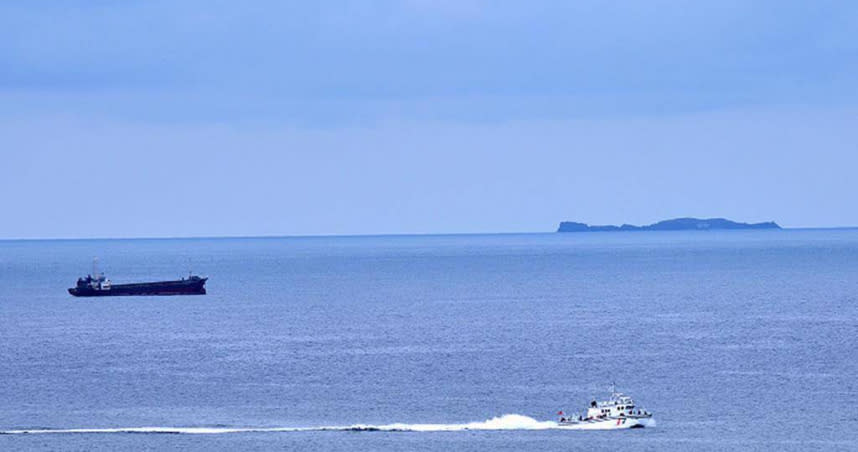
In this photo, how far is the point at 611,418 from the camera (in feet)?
317

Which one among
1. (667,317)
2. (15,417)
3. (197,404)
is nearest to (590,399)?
(197,404)

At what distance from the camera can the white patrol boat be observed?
3757 inches

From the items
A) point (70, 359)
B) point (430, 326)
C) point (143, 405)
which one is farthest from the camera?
point (430, 326)

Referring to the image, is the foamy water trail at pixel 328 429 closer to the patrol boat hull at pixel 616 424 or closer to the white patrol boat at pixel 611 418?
the patrol boat hull at pixel 616 424

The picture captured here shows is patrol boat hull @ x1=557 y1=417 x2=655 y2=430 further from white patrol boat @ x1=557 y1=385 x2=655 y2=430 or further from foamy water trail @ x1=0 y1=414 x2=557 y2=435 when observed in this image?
foamy water trail @ x1=0 y1=414 x2=557 y2=435

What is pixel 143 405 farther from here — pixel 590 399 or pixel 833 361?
pixel 833 361

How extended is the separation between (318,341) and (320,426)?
58553mm

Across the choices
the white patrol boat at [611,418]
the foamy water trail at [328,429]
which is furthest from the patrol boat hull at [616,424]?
the foamy water trail at [328,429]

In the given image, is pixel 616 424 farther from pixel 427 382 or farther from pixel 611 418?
pixel 427 382

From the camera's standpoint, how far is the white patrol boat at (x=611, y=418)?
95.4 m

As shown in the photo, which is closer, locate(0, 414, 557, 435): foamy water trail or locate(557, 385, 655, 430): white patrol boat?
locate(0, 414, 557, 435): foamy water trail

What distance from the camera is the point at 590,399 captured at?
4213 inches

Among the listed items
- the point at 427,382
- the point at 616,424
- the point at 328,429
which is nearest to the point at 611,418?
the point at 616,424

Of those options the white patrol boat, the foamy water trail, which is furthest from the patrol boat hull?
the foamy water trail
